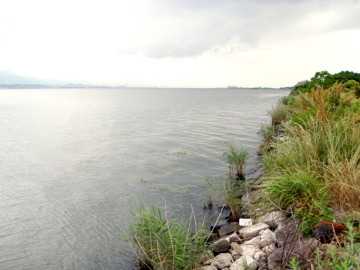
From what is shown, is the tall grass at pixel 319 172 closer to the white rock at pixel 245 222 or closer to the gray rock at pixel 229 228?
the white rock at pixel 245 222

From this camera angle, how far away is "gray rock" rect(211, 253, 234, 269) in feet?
17.3

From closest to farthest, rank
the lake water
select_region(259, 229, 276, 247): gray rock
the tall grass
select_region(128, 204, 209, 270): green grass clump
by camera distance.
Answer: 1. select_region(128, 204, 209, 270): green grass clump
2. the tall grass
3. select_region(259, 229, 276, 247): gray rock
4. the lake water

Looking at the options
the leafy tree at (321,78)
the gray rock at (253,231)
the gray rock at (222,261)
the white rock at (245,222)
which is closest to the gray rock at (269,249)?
the gray rock at (222,261)

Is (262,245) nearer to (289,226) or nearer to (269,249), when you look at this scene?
(269,249)

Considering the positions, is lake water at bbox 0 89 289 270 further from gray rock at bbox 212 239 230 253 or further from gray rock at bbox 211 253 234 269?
gray rock at bbox 211 253 234 269

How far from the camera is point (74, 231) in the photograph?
8.16 meters

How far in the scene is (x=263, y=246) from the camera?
5.55 meters

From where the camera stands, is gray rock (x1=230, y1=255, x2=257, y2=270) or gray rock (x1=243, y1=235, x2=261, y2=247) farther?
gray rock (x1=243, y1=235, x2=261, y2=247)

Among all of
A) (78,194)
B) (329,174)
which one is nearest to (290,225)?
(329,174)

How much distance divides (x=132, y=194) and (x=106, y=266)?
4160 mm

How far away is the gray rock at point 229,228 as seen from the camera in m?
7.11

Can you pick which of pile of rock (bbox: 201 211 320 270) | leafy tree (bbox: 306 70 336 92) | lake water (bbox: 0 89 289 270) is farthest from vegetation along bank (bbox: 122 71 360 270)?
leafy tree (bbox: 306 70 336 92)

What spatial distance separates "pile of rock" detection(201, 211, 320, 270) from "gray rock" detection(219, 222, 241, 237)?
3 centimetres

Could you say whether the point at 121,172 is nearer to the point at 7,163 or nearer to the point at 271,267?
the point at 7,163
